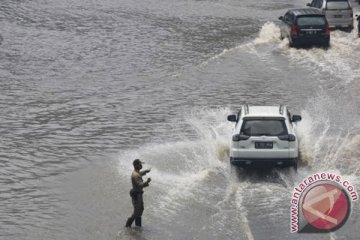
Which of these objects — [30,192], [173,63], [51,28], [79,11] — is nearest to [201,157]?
[30,192]

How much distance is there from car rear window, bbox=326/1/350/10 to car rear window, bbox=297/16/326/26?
173 inches

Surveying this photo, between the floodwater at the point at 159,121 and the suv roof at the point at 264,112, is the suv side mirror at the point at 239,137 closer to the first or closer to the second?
the suv roof at the point at 264,112

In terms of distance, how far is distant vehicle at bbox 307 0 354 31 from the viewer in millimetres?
36000

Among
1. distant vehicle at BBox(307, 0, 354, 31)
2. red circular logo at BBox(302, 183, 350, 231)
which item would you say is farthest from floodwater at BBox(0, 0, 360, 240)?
distant vehicle at BBox(307, 0, 354, 31)

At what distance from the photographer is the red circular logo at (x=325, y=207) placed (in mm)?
13156

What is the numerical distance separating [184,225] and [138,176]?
4.66 feet

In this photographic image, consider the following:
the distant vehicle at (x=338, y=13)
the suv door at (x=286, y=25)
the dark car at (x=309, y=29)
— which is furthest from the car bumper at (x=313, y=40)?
the distant vehicle at (x=338, y=13)

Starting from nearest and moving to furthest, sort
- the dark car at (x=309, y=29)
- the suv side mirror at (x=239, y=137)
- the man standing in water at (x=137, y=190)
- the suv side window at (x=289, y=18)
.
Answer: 1. the man standing in water at (x=137, y=190)
2. the suv side mirror at (x=239, y=137)
3. the dark car at (x=309, y=29)
4. the suv side window at (x=289, y=18)

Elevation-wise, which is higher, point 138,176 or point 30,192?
point 138,176

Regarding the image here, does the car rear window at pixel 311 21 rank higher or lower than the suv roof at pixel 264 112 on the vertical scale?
higher

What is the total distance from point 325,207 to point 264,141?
3.30m

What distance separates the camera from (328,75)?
1105 inches

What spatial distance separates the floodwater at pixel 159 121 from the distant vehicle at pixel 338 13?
0.61 meters

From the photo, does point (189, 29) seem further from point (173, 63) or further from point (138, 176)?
point (138, 176)
